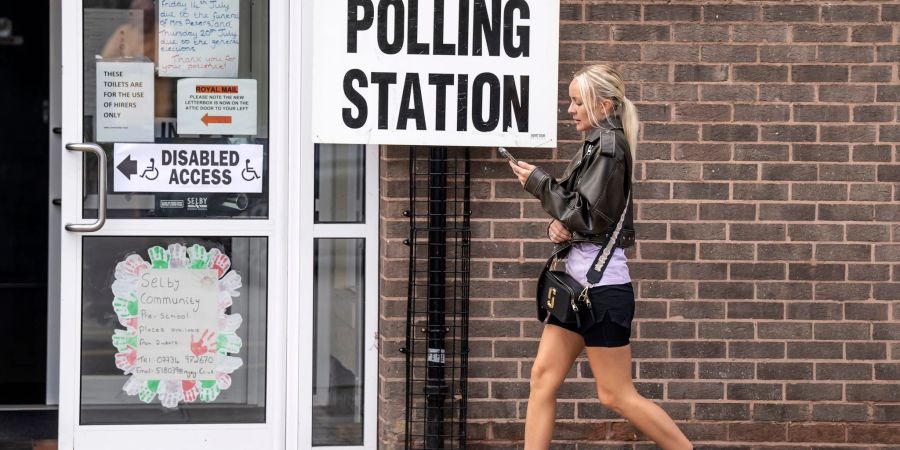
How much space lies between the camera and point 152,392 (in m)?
6.36

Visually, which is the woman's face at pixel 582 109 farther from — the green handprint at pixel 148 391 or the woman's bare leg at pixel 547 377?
the green handprint at pixel 148 391

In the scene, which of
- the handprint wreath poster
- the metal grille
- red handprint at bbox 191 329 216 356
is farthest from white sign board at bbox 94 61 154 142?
the metal grille

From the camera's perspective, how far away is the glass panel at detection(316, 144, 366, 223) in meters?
6.35

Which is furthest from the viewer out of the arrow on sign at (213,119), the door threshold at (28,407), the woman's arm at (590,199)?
the door threshold at (28,407)

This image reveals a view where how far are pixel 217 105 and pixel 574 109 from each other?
5.92 feet

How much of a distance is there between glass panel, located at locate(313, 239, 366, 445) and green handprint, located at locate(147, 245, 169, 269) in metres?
0.67

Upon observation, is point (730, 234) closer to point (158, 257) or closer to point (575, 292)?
point (575, 292)

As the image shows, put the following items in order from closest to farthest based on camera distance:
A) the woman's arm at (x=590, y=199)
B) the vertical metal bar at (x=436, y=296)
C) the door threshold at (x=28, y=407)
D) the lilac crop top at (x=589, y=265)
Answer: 1. the woman's arm at (x=590, y=199)
2. the lilac crop top at (x=589, y=265)
3. the vertical metal bar at (x=436, y=296)
4. the door threshold at (x=28, y=407)

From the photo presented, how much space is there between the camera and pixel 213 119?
630 cm

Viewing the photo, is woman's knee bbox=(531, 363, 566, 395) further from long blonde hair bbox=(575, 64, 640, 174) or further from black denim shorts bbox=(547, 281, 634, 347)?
long blonde hair bbox=(575, 64, 640, 174)

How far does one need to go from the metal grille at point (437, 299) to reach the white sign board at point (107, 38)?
4.41ft

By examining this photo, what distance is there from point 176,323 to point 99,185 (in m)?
0.71

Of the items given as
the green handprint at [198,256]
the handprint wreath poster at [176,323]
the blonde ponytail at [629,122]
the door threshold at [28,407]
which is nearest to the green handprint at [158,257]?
the handprint wreath poster at [176,323]

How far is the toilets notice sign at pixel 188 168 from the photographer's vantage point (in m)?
6.27
